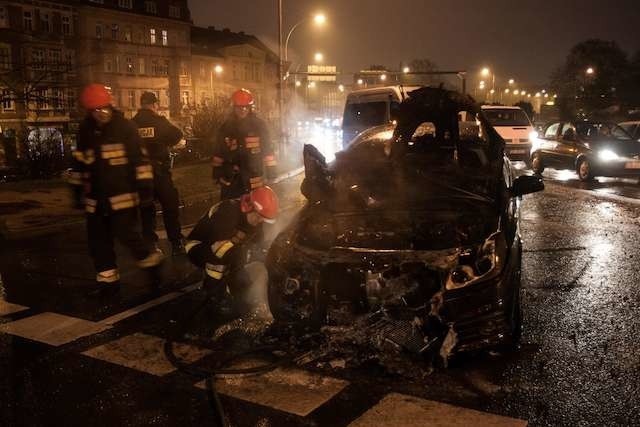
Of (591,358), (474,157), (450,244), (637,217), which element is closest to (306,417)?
(450,244)

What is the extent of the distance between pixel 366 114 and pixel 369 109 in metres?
0.15

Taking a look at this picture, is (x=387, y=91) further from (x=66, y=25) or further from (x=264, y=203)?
(x=66, y=25)

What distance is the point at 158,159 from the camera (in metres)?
7.52

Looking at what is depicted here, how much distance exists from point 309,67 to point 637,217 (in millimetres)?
41225

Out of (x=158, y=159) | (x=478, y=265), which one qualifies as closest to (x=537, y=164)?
(x=158, y=159)

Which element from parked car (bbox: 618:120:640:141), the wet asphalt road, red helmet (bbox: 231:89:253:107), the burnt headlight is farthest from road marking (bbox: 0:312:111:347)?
parked car (bbox: 618:120:640:141)

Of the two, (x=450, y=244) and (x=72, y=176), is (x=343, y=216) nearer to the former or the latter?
(x=450, y=244)

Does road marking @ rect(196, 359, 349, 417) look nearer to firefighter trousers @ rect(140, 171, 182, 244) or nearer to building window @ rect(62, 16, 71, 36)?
firefighter trousers @ rect(140, 171, 182, 244)

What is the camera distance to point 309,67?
4912 cm

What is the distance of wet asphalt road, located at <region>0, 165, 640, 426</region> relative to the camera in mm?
3576

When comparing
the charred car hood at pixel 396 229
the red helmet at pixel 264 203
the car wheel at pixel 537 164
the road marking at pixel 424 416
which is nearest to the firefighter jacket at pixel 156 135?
the red helmet at pixel 264 203

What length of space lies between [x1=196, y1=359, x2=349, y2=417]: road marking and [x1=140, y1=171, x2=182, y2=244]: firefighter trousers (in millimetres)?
3757

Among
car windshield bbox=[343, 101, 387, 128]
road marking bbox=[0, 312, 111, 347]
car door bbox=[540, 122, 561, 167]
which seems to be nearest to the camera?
road marking bbox=[0, 312, 111, 347]

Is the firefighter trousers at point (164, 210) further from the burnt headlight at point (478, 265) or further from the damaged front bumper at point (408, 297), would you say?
the burnt headlight at point (478, 265)
